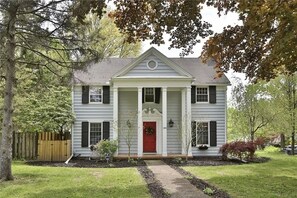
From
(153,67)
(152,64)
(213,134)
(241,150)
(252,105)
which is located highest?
(152,64)

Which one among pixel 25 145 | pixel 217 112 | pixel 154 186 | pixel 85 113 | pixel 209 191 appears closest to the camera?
pixel 209 191

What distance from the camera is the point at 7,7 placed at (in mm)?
10227

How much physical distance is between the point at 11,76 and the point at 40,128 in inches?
368

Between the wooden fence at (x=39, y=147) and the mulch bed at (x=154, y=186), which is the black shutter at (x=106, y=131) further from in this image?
the mulch bed at (x=154, y=186)

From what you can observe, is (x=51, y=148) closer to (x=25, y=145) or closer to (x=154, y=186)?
(x=25, y=145)

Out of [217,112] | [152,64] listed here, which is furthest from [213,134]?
[152,64]

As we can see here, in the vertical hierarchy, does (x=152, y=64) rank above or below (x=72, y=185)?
above

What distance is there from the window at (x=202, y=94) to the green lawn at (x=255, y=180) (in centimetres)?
727

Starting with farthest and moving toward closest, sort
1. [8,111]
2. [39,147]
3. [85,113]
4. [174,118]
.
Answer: [174,118], [85,113], [39,147], [8,111]

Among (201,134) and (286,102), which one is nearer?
(201,134)

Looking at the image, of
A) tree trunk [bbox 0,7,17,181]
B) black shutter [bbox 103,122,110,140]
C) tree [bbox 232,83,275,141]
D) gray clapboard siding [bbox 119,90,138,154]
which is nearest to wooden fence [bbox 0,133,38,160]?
black shutter [bbox 103,122,110,140]

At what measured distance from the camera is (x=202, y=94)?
21828mm

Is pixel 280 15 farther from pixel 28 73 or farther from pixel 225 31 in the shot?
pixel 28 73

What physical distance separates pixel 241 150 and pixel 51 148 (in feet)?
32.8
